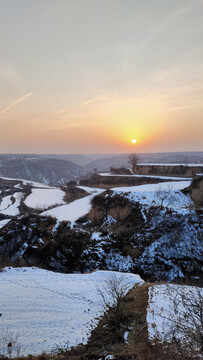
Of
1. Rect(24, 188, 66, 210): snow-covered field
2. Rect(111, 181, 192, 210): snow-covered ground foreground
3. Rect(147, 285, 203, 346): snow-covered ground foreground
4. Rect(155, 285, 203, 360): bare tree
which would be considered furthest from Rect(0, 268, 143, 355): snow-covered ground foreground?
Rect(24, 188, 66, 210): snow-covered field

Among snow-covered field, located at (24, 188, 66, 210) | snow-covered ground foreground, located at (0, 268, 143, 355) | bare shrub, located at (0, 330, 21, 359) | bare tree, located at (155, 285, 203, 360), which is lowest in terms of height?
snow-covered field, located at (24, 188, 66, 210)

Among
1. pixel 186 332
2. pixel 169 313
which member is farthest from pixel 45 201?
pixel 186 332

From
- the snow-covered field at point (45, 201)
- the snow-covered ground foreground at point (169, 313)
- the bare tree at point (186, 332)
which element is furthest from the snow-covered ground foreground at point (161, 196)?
the snow-covered field at point (45, 201)

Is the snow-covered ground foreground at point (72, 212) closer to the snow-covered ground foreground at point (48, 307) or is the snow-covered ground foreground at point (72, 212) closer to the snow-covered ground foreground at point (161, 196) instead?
the snow-covered ground foreground at point (161, 196)

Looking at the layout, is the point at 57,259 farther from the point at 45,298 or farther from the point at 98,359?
the point at 98,359

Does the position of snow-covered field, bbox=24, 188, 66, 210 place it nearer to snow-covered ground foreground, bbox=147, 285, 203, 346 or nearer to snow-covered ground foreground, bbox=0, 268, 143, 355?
snow-covered ground foreground, bbox=0, 268, 143, 355

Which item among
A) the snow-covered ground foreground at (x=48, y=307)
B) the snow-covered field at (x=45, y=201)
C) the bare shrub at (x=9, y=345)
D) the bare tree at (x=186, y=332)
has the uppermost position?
the bare tree at (x=186, y=332)
